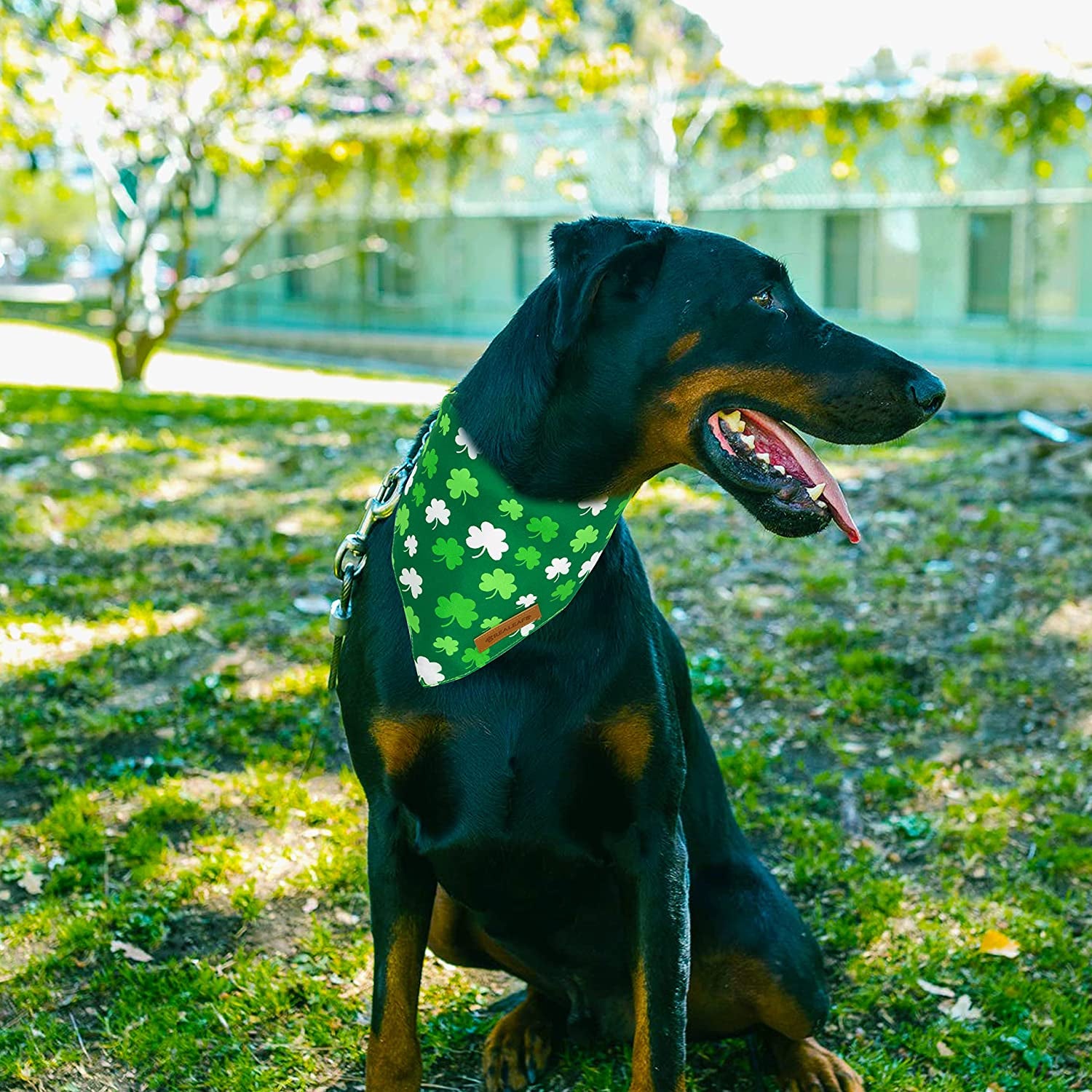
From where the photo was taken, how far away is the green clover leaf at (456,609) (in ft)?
8.36

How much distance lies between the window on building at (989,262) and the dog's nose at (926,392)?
49.8ft

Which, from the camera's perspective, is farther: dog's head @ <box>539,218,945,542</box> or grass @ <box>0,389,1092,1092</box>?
grass @ <box>0,389,1092,1092</box>

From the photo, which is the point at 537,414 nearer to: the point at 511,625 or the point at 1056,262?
the point at 511,625

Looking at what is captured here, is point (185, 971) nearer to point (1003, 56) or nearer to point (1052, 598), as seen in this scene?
point (1052, 598)

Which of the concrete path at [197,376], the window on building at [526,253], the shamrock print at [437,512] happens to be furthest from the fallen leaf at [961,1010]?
the window on building at [526,253]

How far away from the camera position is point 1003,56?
18125mm

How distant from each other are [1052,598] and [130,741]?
156 inches

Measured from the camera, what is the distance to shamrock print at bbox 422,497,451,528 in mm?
2627

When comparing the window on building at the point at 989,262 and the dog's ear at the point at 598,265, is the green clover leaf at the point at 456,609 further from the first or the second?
the window on building at the point at 989,262

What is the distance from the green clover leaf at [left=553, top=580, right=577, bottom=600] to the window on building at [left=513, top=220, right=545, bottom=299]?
1821 centimetres

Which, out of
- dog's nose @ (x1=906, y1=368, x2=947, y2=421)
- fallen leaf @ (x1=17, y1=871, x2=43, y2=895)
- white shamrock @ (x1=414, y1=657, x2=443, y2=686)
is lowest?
fallen leaf @ (x1=17, y1=871, x2=43, y2=895)

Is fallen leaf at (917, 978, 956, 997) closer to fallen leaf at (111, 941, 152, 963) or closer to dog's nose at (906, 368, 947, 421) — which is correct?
dog's nose at (906, 368, 947, 421)

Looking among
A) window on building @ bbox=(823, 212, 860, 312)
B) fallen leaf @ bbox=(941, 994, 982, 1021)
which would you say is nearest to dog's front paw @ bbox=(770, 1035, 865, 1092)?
fallen leaf @ bbox=(941, 994, 982, 1021)

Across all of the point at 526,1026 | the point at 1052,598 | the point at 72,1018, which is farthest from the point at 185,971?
the point at 1052,598
